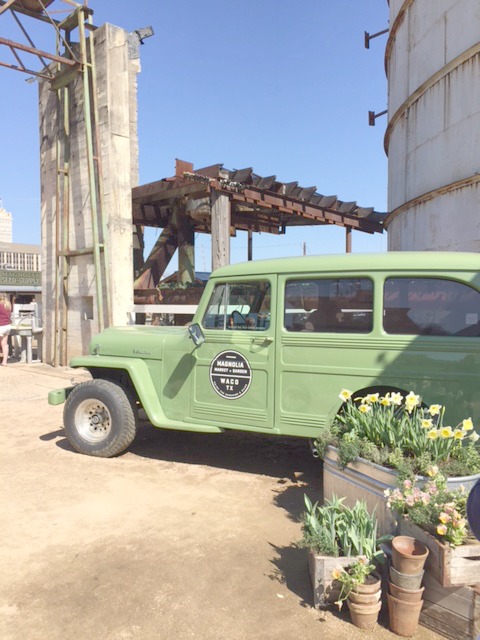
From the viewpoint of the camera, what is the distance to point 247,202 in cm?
1139

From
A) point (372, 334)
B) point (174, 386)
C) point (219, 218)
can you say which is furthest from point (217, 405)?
point (219, 218)

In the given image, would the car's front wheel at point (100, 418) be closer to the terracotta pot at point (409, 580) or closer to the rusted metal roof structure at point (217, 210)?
the terracotta pot at point (409, 580)

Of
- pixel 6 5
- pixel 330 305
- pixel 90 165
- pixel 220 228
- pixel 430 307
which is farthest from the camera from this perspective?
pixel 90 165

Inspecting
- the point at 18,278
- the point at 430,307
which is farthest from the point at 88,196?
the point at 18,278

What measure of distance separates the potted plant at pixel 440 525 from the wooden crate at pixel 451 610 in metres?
0.07

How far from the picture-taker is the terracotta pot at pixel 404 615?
248 cm

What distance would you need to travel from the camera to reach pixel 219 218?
1066cm

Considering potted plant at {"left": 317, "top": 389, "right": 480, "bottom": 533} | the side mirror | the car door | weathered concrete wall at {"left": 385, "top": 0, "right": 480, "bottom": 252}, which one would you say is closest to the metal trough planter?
potted plant at {"left": 317, "top": 389, "right": 480, "bottom": 533}

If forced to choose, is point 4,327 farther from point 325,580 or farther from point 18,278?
point 18,278

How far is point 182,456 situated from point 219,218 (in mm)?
6478

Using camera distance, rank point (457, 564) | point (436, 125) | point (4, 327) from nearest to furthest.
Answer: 1. point (457, 564)
2. point (436, 125)
3. point (4, 327)

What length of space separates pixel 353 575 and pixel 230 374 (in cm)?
230

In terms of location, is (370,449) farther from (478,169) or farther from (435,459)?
(478,169)

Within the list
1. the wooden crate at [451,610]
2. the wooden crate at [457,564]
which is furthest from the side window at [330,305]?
the wooden crate at [451,610]
